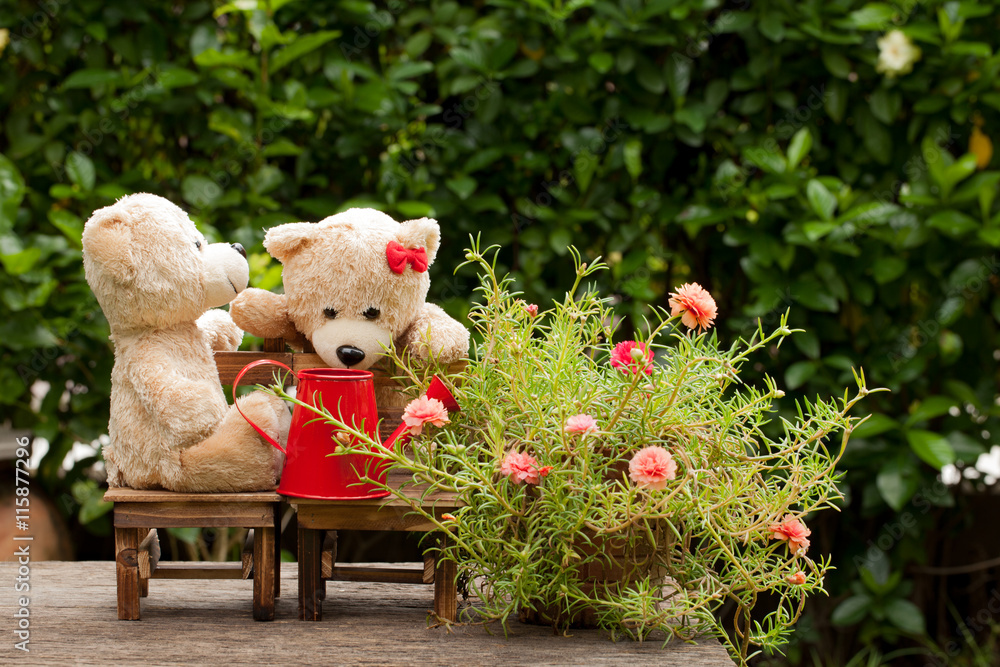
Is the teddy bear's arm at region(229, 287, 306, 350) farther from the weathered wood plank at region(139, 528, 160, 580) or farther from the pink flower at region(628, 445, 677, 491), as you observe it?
the pink flower at region(628, 445, 677, 491)

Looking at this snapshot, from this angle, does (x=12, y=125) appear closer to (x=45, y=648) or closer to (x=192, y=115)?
(x=192, y=115)

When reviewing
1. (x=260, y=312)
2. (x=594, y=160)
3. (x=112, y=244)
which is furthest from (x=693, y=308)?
(x=594, y=160)

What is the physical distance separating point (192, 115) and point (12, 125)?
0.37 meters

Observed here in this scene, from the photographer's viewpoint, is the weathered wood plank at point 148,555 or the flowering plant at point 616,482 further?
the weathered wood plank at point 148,555

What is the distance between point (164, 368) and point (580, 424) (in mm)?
472

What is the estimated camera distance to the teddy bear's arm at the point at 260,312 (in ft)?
3.17

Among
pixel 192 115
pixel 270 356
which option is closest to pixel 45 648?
pixel 270 356

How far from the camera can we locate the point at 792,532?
821 mm

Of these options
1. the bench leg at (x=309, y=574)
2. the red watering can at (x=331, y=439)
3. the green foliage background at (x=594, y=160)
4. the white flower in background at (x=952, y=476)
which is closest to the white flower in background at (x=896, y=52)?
the green foliage background at (x=594, y=160)

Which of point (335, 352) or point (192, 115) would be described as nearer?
point (335, 352)

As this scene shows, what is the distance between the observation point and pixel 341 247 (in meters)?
0.93

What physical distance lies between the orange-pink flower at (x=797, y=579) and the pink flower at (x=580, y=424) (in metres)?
0.26

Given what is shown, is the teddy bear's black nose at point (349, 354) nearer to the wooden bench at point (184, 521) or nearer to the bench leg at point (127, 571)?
the wooden bench at point (184, 521)

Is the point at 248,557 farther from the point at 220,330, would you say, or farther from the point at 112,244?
the point at 112,244
